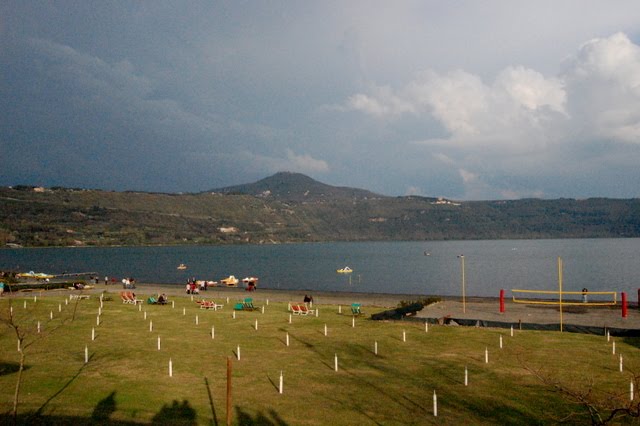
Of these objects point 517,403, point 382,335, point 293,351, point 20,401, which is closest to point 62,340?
point 20,401

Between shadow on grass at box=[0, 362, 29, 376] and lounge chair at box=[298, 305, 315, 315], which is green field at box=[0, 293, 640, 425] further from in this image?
lounge chair at box=[298, 305, 315, 315]

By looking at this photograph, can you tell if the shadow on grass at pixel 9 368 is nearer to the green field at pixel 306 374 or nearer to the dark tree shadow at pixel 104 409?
the green field at pixel 306 374

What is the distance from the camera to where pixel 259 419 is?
15.6m

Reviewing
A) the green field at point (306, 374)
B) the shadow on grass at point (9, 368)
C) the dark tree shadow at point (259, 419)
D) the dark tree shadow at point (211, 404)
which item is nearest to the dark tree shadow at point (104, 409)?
the green field at point (306, 374)

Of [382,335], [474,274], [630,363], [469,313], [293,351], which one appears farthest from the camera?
[474,274]

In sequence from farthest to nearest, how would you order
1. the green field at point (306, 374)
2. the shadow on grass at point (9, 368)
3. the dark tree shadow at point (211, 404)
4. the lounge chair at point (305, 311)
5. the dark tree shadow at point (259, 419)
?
the lounge chair at point (305, 311) < the shadow on grass at point (9, 368) < the green field at point (306, 374) < the dark tree shadow at point (211, 404) < the dark tree shadow at point (259, 419)

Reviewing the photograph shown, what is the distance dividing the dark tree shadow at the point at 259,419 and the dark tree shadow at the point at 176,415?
1.37 meters

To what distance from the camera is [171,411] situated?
16.2 m

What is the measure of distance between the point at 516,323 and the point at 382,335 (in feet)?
32.8

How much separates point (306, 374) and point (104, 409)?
25.5 ft

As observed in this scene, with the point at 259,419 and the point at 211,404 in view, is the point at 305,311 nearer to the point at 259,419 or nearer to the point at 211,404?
the point at 211,404

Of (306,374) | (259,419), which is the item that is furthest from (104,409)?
(306,374)

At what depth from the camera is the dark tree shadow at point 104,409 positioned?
50.3ft

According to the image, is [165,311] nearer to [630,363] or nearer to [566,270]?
[630,363]
